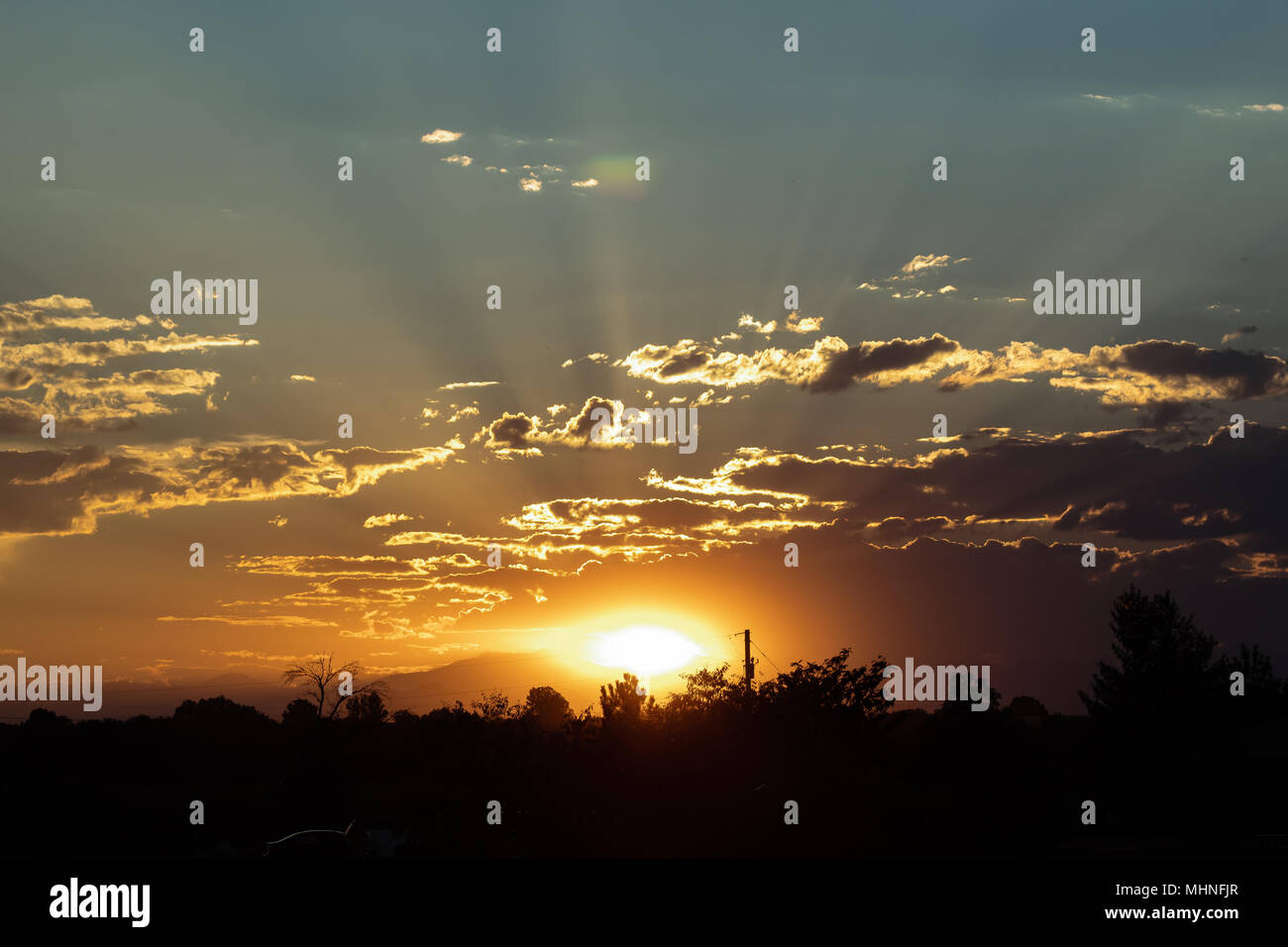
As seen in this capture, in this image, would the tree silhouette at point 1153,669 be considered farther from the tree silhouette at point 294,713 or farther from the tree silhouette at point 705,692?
the tree silhouette at point 294,713

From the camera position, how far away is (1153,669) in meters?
97.8

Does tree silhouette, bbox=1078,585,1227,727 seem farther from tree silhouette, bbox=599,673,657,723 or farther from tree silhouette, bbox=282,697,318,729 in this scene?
tree silhouette, bbox=282,697,318,729

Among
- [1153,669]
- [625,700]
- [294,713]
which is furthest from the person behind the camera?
[294,713]

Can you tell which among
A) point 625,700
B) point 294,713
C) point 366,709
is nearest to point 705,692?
point 625,700

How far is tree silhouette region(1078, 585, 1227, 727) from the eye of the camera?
9212cm

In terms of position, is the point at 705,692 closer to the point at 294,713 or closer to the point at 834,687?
the point at 834,687

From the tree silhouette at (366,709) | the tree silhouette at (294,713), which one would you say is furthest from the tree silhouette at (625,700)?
the tree silhouette at (294,713)

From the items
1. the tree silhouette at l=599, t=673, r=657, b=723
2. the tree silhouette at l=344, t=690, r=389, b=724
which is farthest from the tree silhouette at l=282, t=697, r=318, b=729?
the tree silhouette at l=599, t=673, r=657, b=723

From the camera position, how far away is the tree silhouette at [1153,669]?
92125 millimetres

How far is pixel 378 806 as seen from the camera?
88.3 metres

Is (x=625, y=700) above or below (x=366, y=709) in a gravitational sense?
above
